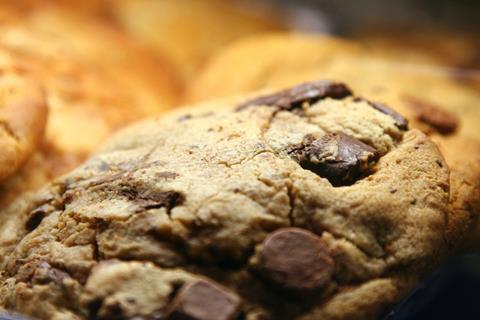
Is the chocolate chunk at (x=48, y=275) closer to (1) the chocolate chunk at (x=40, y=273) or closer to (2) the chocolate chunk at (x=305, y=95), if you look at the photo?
(1) the chocolate chunk at (x=40, y=273)

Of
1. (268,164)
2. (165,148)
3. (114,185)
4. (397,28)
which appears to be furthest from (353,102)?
(397,28)

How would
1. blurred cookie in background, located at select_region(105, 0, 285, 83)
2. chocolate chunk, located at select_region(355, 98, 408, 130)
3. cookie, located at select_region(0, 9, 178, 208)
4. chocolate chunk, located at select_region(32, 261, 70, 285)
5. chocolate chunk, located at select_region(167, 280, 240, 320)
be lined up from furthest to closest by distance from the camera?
blurred cookie in background, located at select_region(105, 0, 285, 83) < cookie, located at select_region(0, 9, 178, 208) < chocolate chunk, located at select_region(355, 98, 408, 130) < chocolate chunk, located at select_region(32, 261, 70, 285) < chocolate chunk, located at select_region(167, 280, 240, 320)

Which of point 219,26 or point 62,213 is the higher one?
point 219,26

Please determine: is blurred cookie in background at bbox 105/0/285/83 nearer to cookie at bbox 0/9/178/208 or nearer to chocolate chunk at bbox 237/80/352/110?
cookie at bbox 0/9/178/208

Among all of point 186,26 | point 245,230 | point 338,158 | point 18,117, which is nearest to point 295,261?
point 245,230

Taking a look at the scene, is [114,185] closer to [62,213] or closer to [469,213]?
[62,213]

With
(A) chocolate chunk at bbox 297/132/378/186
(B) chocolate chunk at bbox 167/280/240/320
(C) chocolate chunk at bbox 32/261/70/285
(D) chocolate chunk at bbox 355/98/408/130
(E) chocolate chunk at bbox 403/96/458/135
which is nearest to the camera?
(B) chocolate chunk at bbox 167/280/240/320

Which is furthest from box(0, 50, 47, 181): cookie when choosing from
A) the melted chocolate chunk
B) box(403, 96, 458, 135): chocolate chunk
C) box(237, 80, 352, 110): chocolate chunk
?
box(403, 96, 458, 135): chocolate chunk

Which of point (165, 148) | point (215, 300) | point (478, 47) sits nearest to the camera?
point (215, 300)
